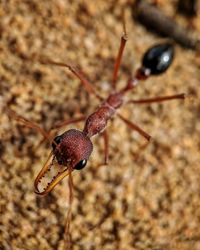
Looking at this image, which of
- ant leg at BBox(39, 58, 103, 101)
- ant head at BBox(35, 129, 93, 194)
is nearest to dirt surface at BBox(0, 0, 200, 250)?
ant leg at BBox(39, 58, 103, 101)

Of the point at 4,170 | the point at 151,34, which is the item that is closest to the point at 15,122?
the point at 4,170

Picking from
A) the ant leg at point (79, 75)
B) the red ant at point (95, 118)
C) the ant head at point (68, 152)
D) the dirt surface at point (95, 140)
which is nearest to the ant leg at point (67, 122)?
the red ant at point (95, 118)

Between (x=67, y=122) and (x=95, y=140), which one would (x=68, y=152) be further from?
(x=95, y=140)

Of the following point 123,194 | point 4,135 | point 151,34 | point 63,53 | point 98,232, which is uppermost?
point 151,34

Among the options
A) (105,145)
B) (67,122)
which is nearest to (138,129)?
(105,145)

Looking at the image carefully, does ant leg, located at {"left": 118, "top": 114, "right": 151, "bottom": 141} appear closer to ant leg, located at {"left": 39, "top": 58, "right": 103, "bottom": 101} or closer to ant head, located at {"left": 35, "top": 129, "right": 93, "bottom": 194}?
ant leg, located at {"left": 39, "top": 58, "right": 103, "bottom": 101}

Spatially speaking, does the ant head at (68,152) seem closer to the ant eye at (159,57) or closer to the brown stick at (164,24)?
the ant eye at (159,57)

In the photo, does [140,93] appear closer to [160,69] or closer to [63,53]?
[160,69]
